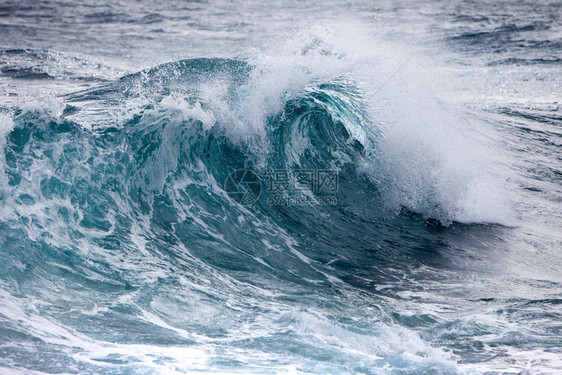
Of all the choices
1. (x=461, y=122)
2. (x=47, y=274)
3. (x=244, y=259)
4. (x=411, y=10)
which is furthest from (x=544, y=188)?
(x=411, y=10)

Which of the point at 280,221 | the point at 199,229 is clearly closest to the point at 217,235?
the point at 199,229

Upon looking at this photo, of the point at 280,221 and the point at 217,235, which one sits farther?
the point at 280,221

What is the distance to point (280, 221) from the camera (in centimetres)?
734

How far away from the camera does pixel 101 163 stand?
7.04 metres

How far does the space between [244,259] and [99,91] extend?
15.5 ft

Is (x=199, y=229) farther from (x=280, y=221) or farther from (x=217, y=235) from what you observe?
(x=280, y=221)

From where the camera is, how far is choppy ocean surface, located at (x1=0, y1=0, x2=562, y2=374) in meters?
4.79

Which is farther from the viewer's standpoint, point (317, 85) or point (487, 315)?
point (317, 85)

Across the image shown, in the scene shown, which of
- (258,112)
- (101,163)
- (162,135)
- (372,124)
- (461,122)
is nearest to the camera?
(101,163)

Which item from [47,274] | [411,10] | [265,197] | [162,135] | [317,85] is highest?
[411,10]

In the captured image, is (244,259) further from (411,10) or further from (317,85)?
(411,10)

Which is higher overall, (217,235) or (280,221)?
(280,221)

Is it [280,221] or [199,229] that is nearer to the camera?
[199,229]

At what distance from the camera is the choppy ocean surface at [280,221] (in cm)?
479
